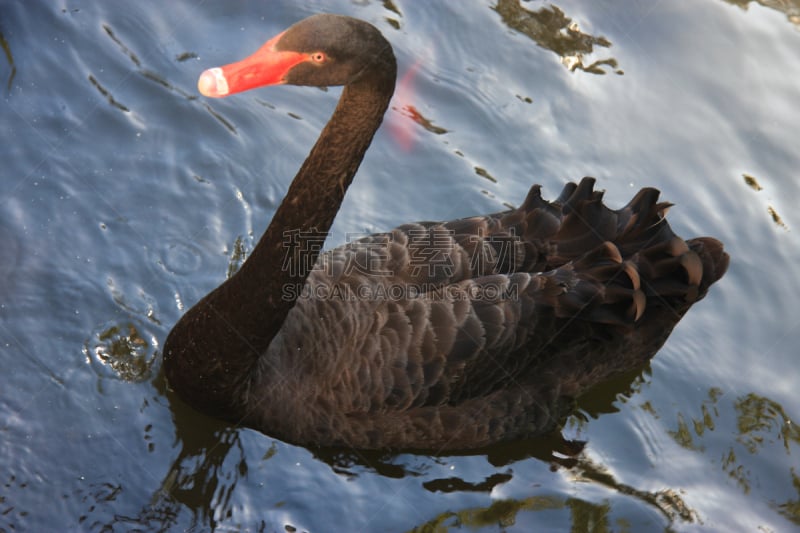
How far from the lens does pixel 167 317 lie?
4.84 metres

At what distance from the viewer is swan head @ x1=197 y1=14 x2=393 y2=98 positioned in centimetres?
353

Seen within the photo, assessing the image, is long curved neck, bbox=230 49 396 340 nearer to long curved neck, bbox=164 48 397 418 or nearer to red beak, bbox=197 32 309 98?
long curved neck, bbox=164 48 397 418

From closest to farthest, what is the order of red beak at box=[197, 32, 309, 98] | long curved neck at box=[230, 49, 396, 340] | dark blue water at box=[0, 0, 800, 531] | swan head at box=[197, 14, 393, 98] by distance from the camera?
red beak at box=[197, 32, 309, 98] < swan head at box=[197, 14, 393, 98] < long curved neck at box=[230, 49, 396, 340] < dark blue water at box=[0, 0, 800, 531]

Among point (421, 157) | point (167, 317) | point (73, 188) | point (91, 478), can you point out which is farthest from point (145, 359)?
point (421, 157)

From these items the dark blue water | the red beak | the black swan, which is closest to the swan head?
the red beak

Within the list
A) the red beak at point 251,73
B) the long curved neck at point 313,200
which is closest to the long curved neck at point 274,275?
the long curved neck at point 313,200

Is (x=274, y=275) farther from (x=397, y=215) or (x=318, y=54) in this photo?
(x=397, y=215)

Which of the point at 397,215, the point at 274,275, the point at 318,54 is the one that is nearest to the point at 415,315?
the point at 274,275

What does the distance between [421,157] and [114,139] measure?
1.83m

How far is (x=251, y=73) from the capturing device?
3.46m

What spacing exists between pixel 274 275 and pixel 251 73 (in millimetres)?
938

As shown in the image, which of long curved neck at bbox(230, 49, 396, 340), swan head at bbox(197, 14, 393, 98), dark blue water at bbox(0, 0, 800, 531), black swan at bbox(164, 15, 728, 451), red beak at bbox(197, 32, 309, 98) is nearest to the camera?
red beak at bbox(197, 32, 309, 98)

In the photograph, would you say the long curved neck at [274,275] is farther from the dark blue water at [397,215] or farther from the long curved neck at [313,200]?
the dark blue water at [397,215]

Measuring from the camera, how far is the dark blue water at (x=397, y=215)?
4348 millimetres
